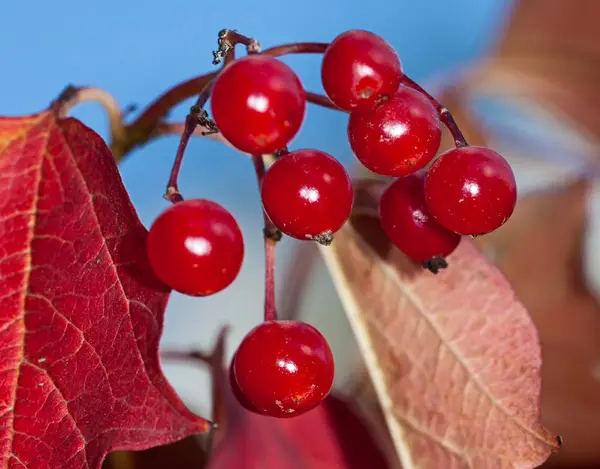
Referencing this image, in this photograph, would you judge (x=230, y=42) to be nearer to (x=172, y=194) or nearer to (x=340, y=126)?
(x=172, y=194)

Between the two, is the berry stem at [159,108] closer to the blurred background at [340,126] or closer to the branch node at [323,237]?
the branch node at [323,237]

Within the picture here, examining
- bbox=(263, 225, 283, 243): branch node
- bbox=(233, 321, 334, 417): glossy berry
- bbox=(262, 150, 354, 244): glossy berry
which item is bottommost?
bbox=(233, 321, 334, 417): glossy berry

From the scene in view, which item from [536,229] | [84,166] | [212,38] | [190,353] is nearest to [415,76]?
[212,38]

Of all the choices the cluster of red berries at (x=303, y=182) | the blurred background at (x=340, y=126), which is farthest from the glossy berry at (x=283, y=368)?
the blurred background at (x=340, y=126)

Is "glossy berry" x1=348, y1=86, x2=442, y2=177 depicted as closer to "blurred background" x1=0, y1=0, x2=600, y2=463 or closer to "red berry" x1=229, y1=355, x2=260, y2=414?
"red berry" x1=229, y1=355, x2=260, y2=414

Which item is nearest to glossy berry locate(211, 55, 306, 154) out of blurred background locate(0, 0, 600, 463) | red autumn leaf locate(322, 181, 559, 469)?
red autumn leaf locate(322, 181, 559, 469)

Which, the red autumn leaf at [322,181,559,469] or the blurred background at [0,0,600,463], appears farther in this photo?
the blurred background at [0,0,600,463]
